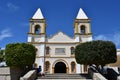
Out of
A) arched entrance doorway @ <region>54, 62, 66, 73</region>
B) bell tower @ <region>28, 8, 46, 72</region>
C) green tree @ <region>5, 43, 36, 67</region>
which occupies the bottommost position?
arched entrance doorway @ <region>54, 62, 66, 73</region>

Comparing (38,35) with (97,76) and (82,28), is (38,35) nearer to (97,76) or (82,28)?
(82,28)

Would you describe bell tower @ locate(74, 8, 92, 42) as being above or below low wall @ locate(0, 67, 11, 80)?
above

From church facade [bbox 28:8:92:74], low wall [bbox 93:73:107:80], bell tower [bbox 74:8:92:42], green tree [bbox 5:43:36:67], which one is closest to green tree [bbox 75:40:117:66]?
low wall [bbox 93:73:107:80]

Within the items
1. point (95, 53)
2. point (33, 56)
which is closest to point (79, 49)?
point (95, 53)

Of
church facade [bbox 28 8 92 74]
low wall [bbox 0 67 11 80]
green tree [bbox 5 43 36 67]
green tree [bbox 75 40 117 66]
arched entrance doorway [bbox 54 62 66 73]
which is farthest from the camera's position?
arched entrance doorway [bbox 54 62 66 73]

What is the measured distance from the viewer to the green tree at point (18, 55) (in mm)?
21172

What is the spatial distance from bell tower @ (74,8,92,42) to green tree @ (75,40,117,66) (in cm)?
1741

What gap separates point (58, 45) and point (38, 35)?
4.32 metres

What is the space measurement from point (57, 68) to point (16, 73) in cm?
2043

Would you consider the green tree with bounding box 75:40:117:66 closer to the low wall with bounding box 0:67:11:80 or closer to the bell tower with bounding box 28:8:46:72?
the low wall with bounding box 0:67:11:80

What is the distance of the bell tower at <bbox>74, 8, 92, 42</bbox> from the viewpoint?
4094 centimetres

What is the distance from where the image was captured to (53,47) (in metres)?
40.5

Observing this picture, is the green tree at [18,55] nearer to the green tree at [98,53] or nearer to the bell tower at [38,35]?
the green tree at [98,53]

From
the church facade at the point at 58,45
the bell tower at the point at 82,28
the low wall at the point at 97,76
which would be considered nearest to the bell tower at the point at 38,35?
the church facade at the point at 58,45
